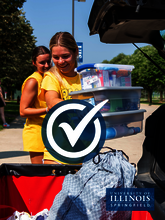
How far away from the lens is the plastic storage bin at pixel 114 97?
198 cm

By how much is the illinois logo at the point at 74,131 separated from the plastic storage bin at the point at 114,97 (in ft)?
0.17

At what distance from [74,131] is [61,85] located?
47 cm

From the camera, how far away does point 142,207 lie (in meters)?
1.84

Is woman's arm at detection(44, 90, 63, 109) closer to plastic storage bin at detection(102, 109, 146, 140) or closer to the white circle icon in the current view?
the white circle icon

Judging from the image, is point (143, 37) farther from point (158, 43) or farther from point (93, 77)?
point (93, 77)

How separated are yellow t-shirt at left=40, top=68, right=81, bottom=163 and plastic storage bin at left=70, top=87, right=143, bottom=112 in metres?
0.12

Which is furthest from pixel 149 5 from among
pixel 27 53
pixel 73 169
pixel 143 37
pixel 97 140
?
pixel 27 53

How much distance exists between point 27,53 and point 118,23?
1113 inches

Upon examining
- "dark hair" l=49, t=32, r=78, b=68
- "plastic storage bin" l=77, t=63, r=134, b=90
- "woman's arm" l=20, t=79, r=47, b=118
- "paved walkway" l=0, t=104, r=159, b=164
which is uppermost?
"dark hair" l=49, t=32, r=78, b=68

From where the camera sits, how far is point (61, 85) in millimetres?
2381

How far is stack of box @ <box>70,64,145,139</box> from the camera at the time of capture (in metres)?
1.99

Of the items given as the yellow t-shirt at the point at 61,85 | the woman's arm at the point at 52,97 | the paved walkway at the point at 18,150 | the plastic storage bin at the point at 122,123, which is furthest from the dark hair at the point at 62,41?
the paved walkway at the point at 18,150

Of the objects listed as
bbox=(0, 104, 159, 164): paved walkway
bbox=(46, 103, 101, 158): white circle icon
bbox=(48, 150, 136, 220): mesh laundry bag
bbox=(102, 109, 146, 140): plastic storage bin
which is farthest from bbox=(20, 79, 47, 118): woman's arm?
bbox=(0, 104, 159, 164): paved walkway

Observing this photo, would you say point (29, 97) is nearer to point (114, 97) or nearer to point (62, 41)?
point (62, 41)
